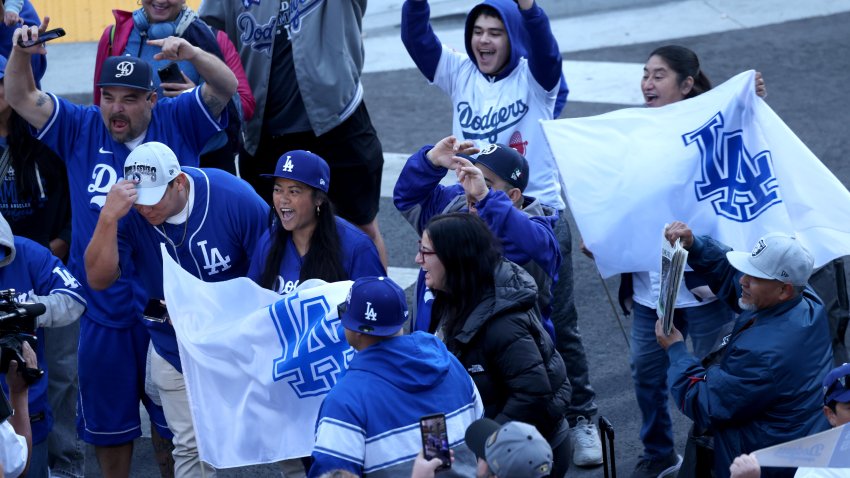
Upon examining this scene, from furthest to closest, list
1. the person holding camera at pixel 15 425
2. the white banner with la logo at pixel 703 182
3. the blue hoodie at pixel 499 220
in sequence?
the white banner with la logo at pixel 703 182
the blue hoodie at pixel 499 220
the person holding camera at pixel 15 425

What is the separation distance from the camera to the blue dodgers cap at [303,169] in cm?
572

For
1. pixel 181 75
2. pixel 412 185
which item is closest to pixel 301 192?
pixel 412 185

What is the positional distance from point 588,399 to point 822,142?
16.3 feet

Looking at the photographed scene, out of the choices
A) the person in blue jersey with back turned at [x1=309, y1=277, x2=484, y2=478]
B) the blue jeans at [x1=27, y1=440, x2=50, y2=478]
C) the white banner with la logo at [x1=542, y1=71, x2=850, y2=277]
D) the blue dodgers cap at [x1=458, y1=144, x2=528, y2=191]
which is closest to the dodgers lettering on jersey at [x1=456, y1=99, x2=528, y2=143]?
the white banner with la logo at [x1=542, y1=71, x2=850, y2=277]

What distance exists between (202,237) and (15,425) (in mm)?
1396

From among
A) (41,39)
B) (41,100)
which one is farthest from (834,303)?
(41,39)

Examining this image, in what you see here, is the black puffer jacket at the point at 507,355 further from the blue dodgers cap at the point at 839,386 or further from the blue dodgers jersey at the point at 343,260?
the blue dodgers cap at the point at 839,386

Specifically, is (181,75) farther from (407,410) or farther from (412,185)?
(407,410)

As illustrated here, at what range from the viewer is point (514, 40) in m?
6.88

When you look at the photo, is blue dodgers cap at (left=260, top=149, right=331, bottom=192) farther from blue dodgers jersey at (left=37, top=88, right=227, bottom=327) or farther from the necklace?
blue dodgers jersey at (left=37, top=88, right=227, bottom=327)

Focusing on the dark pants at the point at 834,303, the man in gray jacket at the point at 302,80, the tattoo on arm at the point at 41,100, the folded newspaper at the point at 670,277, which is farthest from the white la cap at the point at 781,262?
the tattoo on arm at the point at 41,100

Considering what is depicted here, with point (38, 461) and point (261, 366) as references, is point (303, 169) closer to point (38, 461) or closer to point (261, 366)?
point (261, 366)

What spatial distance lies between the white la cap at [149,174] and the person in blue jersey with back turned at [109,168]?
51cm

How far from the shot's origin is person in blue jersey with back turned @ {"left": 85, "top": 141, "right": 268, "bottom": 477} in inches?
226
